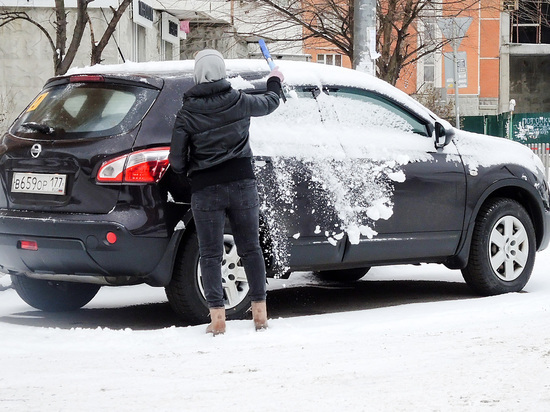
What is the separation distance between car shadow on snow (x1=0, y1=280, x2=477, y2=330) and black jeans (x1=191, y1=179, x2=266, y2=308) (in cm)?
97

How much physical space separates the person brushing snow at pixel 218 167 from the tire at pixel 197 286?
303 mm

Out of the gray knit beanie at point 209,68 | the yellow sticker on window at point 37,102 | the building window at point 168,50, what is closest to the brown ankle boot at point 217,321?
the gray knit beanie at point 209,68

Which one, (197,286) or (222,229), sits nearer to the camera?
(222,229)

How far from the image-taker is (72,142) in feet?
22.3

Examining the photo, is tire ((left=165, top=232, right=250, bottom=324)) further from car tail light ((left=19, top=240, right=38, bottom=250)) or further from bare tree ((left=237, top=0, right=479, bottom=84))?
bare tree ((left=237, top=0, right=479, bottom=84))

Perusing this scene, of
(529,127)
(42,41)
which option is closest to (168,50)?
(42,41)

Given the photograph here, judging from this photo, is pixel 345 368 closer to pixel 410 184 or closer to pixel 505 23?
pixel 410 184

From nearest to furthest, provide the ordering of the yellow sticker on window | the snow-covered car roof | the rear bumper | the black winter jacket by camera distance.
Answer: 1. the black winter jacket
2. the rear bumper
3. the snow-covered car roof
4. the yellow sticker on window

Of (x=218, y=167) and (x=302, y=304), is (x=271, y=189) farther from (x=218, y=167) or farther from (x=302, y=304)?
(x=302, y=304)

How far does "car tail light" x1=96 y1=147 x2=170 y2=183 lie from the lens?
6.55 m

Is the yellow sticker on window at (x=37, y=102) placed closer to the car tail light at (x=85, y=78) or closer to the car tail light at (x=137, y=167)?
the car tail light at (x=85, y=78)

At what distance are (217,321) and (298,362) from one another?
0.98 metres

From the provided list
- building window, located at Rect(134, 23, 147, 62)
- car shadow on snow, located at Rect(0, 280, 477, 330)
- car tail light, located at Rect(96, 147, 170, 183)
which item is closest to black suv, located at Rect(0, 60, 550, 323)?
car tail light, located at Rect(96, 147, 170, 183)

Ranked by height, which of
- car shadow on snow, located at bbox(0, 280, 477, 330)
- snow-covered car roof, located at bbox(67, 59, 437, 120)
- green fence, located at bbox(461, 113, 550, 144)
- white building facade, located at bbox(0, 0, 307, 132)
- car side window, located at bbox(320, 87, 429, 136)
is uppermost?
white building facade, located at bbox(0, 0, 307, 132)
